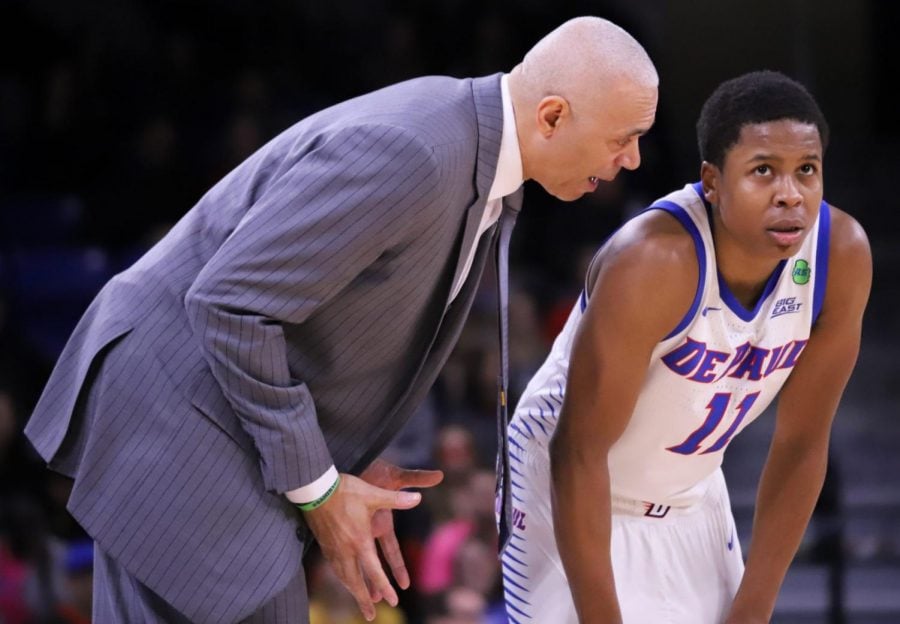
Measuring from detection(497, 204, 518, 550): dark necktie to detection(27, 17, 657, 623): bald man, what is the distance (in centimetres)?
13

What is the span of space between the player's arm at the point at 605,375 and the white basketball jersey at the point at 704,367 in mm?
39

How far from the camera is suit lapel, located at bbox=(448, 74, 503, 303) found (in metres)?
2.27

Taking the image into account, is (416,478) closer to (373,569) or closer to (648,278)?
(373,569)

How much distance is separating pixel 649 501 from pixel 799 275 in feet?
1.72

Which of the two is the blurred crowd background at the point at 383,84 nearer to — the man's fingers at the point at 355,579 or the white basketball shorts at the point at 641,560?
the white basketball shorts at the point at 641,560

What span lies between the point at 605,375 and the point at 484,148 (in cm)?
47

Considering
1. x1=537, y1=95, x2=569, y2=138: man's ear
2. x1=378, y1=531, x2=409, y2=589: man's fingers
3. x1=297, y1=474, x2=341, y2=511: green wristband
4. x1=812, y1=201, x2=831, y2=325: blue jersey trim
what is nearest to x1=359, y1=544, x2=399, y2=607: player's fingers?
x1=297, y1=474, x2=341, y2=511: green wristband

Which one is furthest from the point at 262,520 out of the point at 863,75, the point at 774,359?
the point at 863,75

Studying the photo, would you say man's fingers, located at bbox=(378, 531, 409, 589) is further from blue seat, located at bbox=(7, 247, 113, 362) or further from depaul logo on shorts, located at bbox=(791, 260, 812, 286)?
blue seat, located at bbox=(7, 247, 113, 362)

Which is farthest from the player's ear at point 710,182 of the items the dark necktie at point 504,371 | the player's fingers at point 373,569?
the player's fingers at point 373,569

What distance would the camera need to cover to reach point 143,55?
7859mm

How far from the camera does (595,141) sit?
7.54 feet

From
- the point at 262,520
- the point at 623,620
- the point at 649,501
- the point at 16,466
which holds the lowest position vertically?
the point at 16,466

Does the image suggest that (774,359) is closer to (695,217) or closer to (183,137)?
(695,217)
